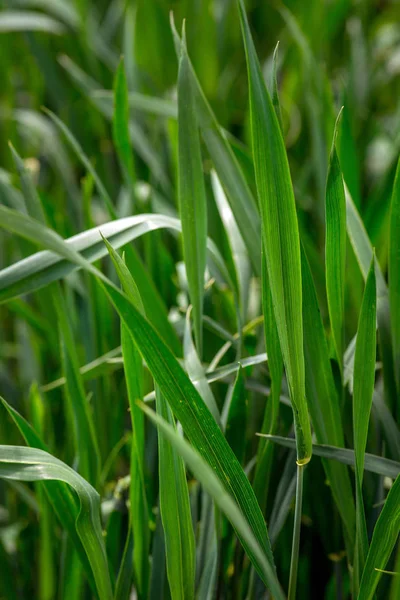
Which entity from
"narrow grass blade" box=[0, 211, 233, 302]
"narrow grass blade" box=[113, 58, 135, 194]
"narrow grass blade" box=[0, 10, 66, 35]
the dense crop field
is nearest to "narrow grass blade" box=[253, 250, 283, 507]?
the dense crop field

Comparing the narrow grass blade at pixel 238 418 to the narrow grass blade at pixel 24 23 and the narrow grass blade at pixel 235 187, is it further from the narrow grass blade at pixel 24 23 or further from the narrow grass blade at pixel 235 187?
the narrow grass blade at pixel 24 23

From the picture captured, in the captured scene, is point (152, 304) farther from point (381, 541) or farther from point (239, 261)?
point (381, 541)

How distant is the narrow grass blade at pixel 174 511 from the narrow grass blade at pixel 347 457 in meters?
0.06

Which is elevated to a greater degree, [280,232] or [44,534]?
[280,232]

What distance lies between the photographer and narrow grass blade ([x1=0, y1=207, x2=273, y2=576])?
1.16 feet

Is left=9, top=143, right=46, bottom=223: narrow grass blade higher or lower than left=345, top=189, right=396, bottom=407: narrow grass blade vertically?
higher

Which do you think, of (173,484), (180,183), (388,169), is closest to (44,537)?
(173,484)

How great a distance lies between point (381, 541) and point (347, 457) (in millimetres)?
60

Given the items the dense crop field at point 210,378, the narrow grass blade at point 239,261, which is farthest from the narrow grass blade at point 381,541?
the narrow grass blade at point 239,261

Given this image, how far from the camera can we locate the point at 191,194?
18.9 inches

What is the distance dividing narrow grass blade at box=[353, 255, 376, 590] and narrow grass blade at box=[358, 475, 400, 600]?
0.8 inches

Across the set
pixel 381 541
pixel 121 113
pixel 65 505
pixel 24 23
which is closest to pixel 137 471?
pixel 65 505

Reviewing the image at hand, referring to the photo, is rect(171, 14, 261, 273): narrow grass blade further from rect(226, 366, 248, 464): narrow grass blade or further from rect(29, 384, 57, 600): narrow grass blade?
rect(29, 384, 57, 600): narrow grass blade

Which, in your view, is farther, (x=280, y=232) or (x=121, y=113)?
(x=121, y=113)
